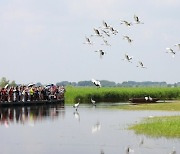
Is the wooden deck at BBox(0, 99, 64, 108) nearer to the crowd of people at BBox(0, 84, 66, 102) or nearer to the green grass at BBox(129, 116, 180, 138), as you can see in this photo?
the crowd of people at BBox(0, 84, 66, 102)

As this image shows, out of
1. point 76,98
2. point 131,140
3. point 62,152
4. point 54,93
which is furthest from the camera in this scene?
point 76,98

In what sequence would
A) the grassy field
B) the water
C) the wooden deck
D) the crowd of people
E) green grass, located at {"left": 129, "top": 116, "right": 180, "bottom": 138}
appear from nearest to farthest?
the water
green grass, located at {"left": 129, "top": 116, "right": 180, "bottom": 138}
the wooden deck
the crowd of people
the grassy field

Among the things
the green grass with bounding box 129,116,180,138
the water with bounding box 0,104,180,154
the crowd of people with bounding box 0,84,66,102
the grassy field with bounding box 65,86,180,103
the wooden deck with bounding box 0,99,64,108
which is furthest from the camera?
the grassy field with bounding box 65,86,180,103

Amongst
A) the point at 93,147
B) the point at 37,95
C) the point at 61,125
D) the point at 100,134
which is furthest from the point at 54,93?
the point at 93,147

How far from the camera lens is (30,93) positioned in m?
57.9

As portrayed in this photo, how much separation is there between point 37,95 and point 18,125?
1059 inches

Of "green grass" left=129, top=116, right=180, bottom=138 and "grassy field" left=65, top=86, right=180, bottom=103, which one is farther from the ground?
"grassy field" left=65, top=86, right=180, bottom=103

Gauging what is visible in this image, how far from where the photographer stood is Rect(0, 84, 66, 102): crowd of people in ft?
173

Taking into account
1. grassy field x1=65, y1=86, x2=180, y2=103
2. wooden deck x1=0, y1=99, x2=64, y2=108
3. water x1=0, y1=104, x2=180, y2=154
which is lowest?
water x1=0, y1=104, x2=180, y2=154

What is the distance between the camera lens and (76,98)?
241 feet

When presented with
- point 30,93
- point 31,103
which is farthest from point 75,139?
point 30,93

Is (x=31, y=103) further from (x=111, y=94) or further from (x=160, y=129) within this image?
(x=160, y=129)

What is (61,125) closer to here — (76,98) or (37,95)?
(37,95)

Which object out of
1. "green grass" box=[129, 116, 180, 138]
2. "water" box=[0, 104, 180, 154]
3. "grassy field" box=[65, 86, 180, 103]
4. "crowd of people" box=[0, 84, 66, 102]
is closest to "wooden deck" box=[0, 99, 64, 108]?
"crowd of people" box=[0, 84, 66, 102]
